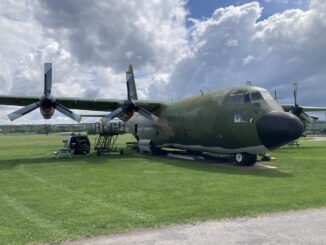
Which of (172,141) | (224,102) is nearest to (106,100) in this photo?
(172,141)

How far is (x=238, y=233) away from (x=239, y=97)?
13.0m

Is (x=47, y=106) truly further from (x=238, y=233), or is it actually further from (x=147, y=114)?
(x=238, y=233)

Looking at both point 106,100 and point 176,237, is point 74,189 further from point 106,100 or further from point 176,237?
point 106,100

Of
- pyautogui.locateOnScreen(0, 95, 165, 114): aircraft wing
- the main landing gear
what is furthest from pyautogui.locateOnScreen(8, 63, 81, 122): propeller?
the main landing gear

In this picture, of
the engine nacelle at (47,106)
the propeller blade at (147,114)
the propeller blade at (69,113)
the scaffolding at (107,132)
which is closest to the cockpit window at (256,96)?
the propeller blade at (147,114)

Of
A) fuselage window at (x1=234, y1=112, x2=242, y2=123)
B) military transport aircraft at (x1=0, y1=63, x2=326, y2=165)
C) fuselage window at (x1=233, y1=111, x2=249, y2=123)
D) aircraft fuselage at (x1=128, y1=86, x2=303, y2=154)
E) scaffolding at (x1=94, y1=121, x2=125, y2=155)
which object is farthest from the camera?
scaffolding at (x1=94, y1=121, x2=125, y2=155)

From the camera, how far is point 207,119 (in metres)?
21.4

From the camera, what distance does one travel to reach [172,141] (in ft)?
85.0

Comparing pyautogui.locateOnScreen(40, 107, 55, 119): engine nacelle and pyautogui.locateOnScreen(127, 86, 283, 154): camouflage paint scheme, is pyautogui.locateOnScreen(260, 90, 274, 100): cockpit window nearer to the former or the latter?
pyautogui.locateOnScreen(127, 86, 283, 154): camouflage paint scheme

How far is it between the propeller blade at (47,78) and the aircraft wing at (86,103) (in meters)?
0.98

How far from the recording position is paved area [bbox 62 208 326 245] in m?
6.52

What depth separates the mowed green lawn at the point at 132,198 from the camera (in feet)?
25.3

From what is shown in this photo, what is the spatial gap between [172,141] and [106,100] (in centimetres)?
597

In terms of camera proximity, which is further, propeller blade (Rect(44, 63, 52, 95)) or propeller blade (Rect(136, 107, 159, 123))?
propeller blade (Rect(136, 107, 159, 123))
